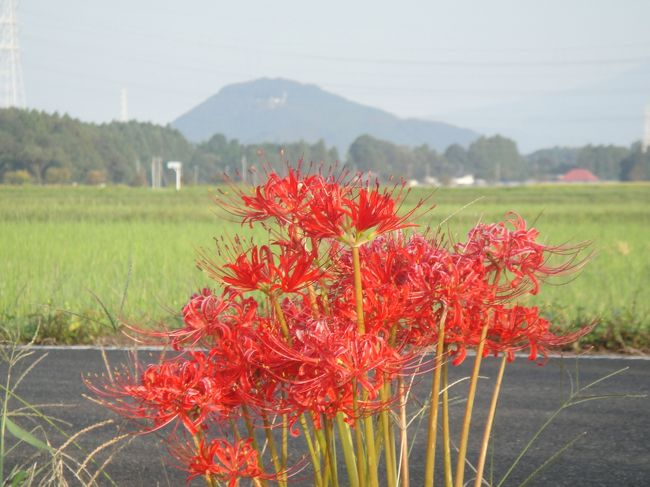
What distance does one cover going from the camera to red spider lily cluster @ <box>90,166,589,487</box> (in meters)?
1.85

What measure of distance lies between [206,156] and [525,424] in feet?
247

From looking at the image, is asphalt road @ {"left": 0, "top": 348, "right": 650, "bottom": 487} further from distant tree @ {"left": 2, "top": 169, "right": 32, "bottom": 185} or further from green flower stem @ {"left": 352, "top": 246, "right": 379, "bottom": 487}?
distant tree @ {"left": 2, "top": 169, "right": 32, "bottom": 185}

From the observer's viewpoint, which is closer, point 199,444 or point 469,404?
point 199,444

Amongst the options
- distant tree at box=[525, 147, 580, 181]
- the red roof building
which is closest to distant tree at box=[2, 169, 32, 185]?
distant tree at box=[525, 147, 580, 181]

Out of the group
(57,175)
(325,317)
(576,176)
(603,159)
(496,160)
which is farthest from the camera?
(576,176)

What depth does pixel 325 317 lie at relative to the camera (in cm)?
193

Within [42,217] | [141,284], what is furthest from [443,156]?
[141,284]

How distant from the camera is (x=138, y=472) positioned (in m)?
4.62

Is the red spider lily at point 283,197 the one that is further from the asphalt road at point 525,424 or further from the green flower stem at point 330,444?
the asphalt road at point 525,424

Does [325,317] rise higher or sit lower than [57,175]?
higher

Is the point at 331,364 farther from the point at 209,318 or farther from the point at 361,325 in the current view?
the point at 209,318

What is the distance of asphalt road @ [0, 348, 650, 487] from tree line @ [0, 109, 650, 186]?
143cm

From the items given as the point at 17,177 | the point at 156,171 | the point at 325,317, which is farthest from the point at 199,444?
the point at 156,171

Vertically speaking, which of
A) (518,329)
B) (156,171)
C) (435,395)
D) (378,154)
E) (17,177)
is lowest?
(156,171)
